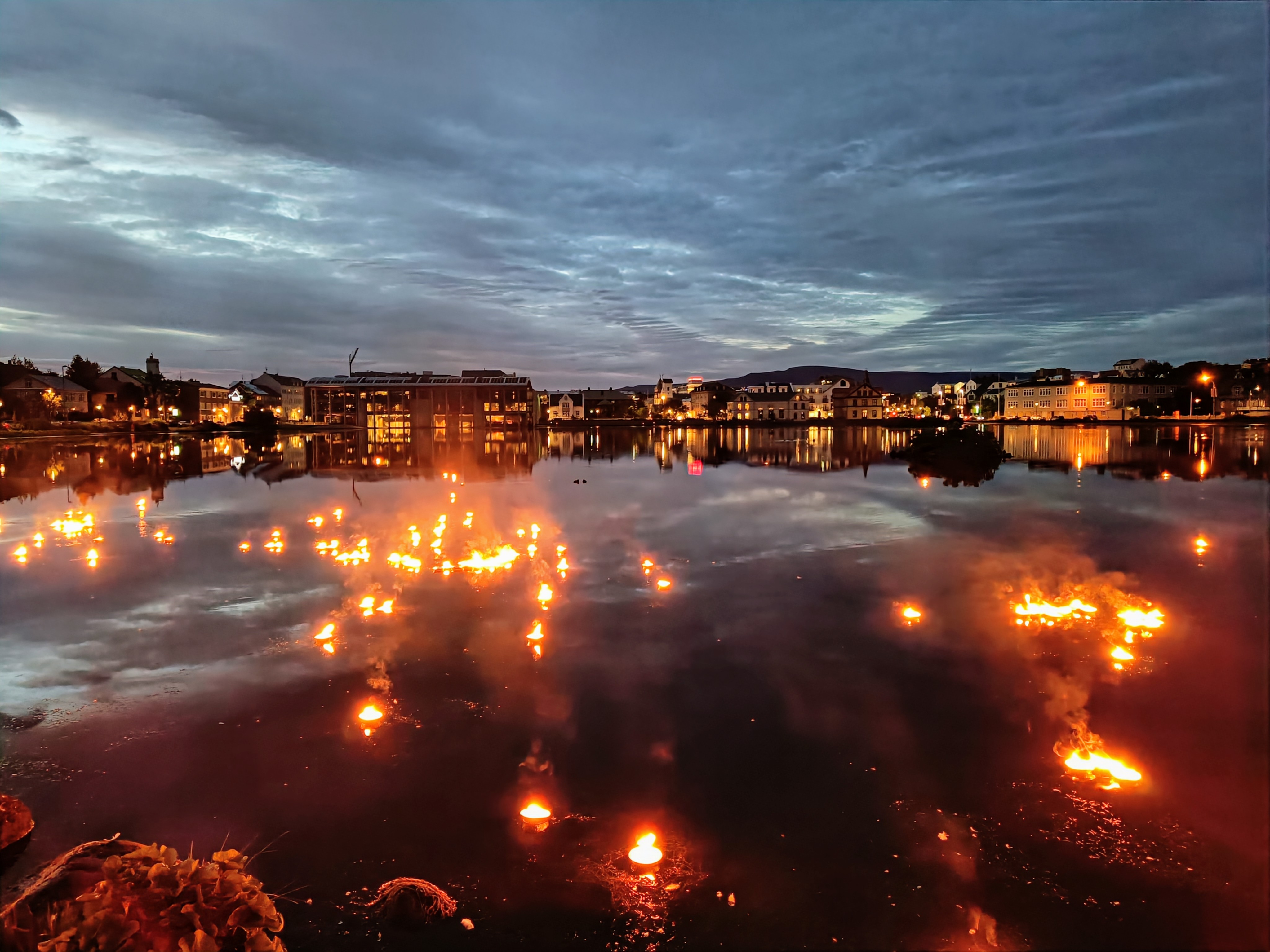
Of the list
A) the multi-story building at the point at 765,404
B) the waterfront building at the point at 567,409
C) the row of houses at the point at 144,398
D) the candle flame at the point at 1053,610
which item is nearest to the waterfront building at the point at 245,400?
the row of houses at the point at 144,398

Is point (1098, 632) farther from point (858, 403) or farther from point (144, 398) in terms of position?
point (858, 403)

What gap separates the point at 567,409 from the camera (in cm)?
19462

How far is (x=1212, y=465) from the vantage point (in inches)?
1561

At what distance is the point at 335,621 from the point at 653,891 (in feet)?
26.3

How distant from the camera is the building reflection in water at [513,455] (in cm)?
3650

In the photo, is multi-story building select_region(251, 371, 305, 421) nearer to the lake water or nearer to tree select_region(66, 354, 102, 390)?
tree select_region(66, 354, 102, 390)

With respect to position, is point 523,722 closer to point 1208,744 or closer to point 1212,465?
point 1208,744

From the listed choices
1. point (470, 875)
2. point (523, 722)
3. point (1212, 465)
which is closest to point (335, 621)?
point (523, 722)

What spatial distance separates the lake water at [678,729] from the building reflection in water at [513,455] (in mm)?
19410

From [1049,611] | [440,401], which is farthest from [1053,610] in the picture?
[440,401]

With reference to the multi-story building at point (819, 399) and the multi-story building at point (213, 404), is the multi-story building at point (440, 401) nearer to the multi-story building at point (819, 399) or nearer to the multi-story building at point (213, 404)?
the multi-story building at point (213, 404)

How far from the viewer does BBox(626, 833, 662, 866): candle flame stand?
215 inches

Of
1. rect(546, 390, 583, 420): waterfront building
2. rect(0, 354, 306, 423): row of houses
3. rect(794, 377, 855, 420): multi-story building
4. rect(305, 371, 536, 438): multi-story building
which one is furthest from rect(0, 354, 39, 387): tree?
rect(794, 377, 855, 420): multi-story building

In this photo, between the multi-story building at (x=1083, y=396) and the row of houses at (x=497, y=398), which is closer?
the row of houses at (x=497, y=398)
